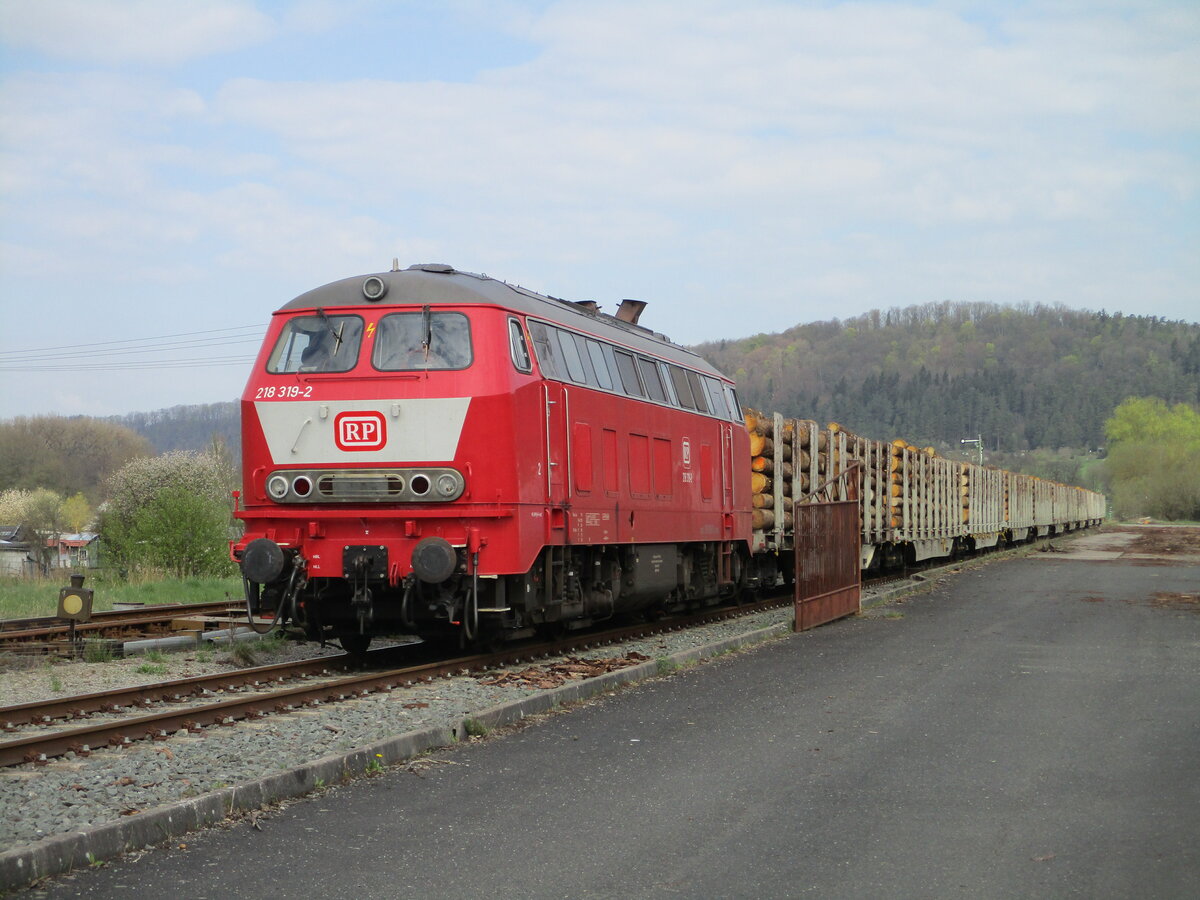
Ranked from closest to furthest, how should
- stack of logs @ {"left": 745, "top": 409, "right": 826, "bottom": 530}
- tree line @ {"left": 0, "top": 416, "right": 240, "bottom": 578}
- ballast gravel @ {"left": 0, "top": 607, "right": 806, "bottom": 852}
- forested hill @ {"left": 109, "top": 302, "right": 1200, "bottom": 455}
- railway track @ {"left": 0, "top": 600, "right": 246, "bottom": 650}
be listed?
ballast gravel @ {"left": 0, "top": 607, "right": 806, "bottom": 852}
railway track @ {"left": 0, "top": 600, "right": 246, "bottom": 650}
stack of logs @ {"left": 745, "top": 409, "right": 826, "bottom": 530}
tree line @ {"left": 0, "top": 416, "right": 240, "bottom": 578}
forested hill @ {"left": 109, "top": 302, "right": 1200, "bottom": 455}

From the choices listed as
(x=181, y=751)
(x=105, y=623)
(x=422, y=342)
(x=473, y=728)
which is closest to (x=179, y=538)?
(x=105, y=623)

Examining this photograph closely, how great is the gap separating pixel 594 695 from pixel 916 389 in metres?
146

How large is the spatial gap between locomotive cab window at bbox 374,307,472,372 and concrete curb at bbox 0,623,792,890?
321cm

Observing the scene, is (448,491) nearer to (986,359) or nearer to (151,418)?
(151,418)

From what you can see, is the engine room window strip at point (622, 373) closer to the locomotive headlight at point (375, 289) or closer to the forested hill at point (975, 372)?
the locomotive headlight at point (375, 289)

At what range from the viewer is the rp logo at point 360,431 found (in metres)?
10.8

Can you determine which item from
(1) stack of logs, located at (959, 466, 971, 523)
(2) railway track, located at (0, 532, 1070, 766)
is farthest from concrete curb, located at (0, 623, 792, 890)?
(1) stack of logs, located at (959, 466, 971, 523)

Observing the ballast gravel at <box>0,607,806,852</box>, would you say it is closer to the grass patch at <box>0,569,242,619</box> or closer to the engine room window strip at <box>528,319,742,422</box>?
the engine room window strip at <box>528,319,742,422</box>

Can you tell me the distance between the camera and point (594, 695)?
1002 centimetres

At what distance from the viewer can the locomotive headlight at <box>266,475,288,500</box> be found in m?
11.0

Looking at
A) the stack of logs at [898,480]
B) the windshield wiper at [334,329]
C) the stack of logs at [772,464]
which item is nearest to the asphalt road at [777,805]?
the windshield wiper at [334,329]

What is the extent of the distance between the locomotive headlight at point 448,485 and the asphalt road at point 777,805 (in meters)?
2.31

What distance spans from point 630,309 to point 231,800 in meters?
12.2

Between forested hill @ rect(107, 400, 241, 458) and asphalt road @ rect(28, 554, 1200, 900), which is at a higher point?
forested hill @ rect(107, 400, 241, 458)
